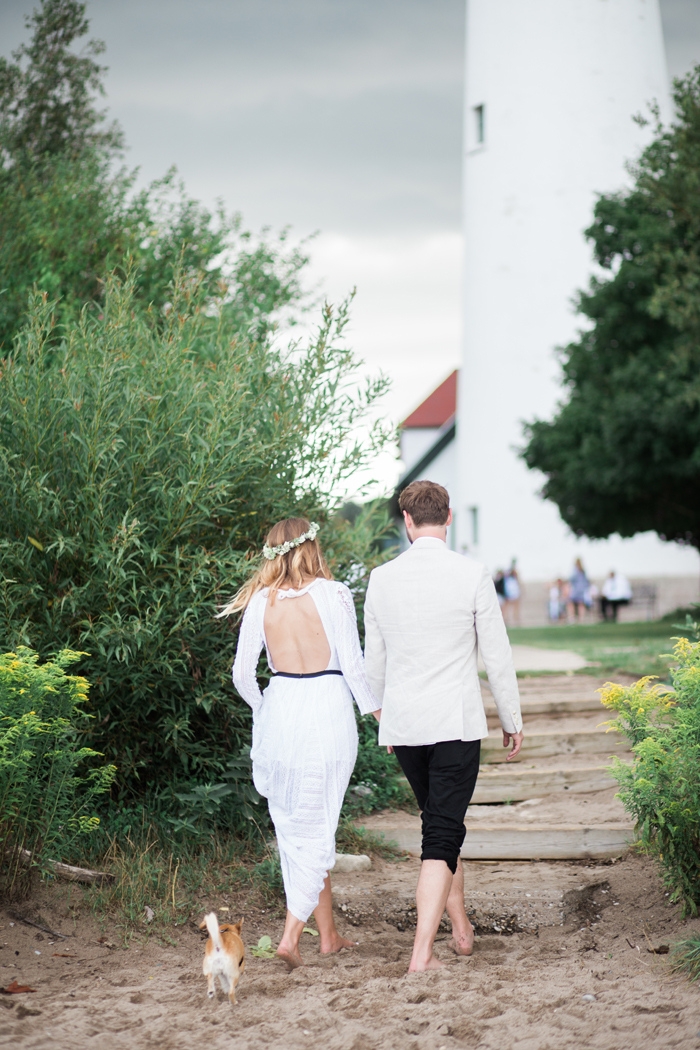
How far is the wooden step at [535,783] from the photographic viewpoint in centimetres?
691

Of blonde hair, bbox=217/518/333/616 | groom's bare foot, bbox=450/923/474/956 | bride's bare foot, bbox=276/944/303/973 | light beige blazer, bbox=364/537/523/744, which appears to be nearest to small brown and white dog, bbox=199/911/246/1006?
bride's bare foot, bbox=276/944/303/973

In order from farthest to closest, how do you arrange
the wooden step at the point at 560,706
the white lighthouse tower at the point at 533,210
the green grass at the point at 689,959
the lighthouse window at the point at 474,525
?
the lighthouse window at the point at 474,525 → the white lighthouse tower at the point at 533,210 → the wooden step at the point at 560,706 → the green grass at the point at 689,959

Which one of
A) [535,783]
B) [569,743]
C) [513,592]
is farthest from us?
[513,592]

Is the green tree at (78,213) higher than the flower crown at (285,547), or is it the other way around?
the green tree at (78,213)

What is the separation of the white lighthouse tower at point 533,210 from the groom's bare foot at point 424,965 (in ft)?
78.1

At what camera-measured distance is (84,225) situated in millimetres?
10195

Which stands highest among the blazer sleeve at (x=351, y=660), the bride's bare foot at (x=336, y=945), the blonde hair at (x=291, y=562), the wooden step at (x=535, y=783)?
the blonde hair at (x=291, y=562)

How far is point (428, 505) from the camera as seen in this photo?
14.3ft

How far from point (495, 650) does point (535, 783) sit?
10.1 ft

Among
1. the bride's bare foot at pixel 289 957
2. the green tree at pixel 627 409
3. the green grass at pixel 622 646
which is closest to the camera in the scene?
the bride's bare foot at pixel 289 957

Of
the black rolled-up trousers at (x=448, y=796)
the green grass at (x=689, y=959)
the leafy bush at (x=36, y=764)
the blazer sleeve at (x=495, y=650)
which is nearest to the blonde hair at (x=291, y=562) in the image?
the blazer sleeve at (x=495, y=650)

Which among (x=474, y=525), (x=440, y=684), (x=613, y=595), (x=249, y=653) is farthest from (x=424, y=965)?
(x=474, y=525)

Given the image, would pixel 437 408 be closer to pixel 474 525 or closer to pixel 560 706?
pixel 474 525

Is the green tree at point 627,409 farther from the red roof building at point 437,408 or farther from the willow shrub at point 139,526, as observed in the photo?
the red roof building at point 437,408
